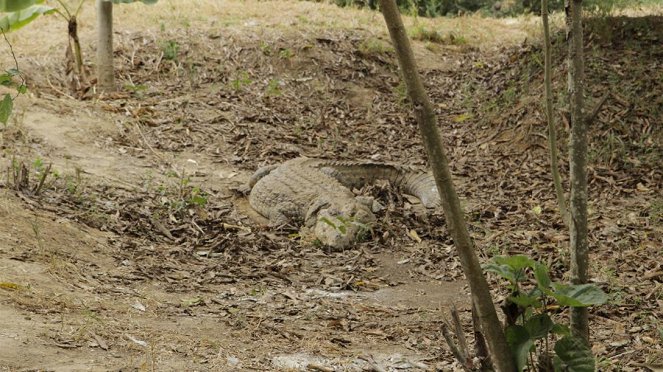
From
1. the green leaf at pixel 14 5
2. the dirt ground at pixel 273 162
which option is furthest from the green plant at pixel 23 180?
the green leaf at pixel 14 5

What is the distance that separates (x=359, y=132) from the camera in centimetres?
958

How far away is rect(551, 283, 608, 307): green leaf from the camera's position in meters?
3.03

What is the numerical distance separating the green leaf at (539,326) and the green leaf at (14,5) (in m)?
4.14

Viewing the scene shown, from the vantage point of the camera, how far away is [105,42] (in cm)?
921

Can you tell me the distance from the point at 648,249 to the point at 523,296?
3.20 meters

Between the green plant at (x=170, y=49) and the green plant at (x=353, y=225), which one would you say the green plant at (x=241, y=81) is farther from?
the green plant at (x=353, y=225)

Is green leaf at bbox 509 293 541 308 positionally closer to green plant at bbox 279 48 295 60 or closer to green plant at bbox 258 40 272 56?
green plant at bbox 279 48 295 60

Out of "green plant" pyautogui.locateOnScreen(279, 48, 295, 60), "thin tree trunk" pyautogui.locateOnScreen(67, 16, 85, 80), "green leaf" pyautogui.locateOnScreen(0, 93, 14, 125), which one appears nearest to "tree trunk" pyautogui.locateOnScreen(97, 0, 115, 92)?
"thin tree trunk" pyautogui.locateOnScreen(67, 16, 85, 80)

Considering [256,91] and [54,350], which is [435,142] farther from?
[256,91]

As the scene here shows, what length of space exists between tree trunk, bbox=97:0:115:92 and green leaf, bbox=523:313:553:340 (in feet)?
23.6

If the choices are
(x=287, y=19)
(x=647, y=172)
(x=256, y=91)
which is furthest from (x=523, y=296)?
(x=287, y=19)

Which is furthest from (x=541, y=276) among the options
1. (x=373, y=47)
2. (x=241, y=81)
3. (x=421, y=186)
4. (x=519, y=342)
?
(x=373, y=47)

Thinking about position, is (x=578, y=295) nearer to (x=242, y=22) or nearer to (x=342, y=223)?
(x=342, y=223)

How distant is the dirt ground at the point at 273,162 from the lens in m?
4.29
